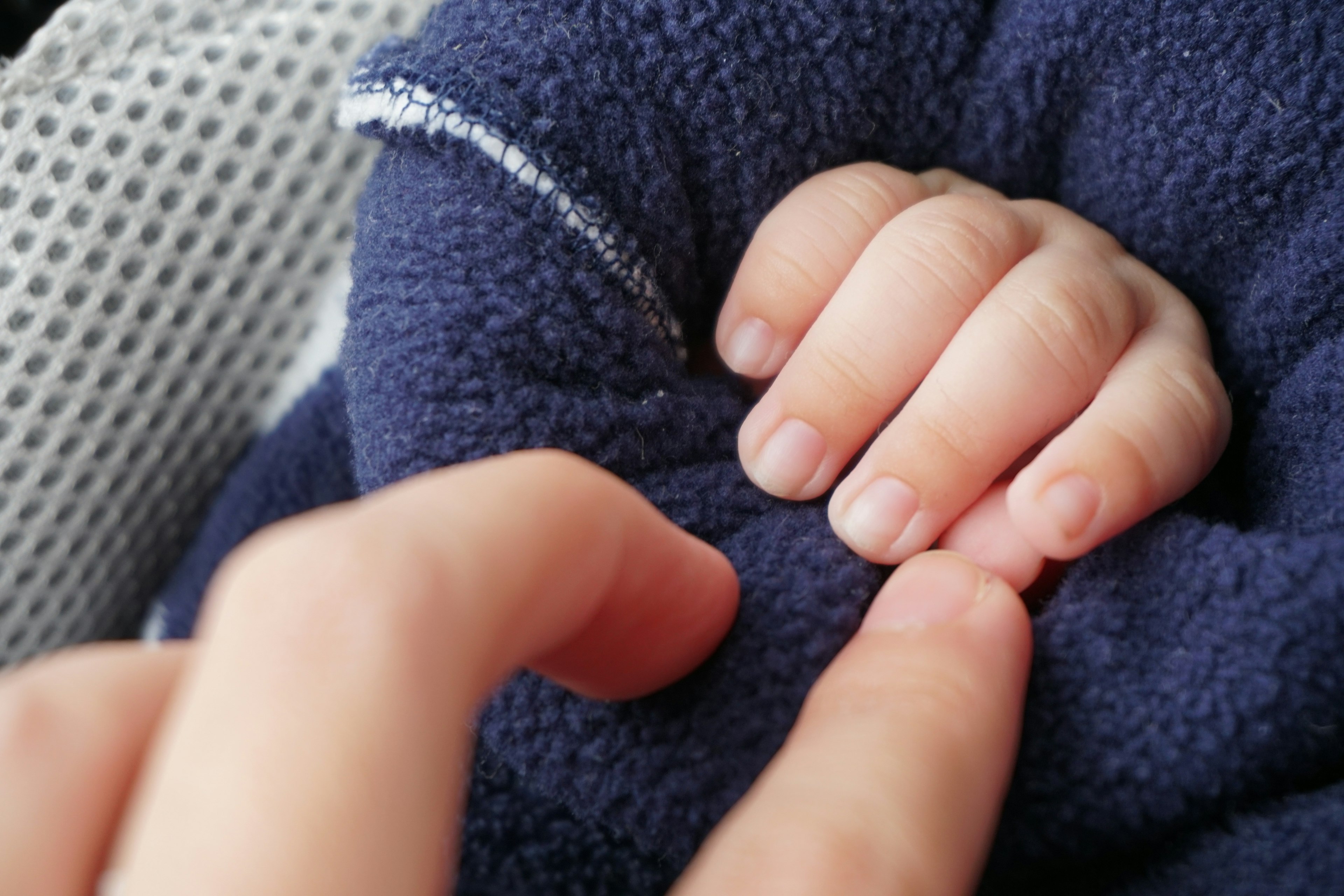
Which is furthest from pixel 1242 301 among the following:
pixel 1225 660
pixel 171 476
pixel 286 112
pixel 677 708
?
pixel 171 476

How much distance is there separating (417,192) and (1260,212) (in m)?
0.47

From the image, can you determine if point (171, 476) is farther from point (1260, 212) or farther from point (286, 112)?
point (1260, 212)

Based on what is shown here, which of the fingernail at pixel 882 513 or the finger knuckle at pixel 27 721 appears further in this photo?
the fingernail at pixel 882 513

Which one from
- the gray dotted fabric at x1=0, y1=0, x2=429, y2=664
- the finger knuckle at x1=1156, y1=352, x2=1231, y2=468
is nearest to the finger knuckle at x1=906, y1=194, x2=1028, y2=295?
the finger knuckle at x1=1156, y1=352, x2=1231, y2=468

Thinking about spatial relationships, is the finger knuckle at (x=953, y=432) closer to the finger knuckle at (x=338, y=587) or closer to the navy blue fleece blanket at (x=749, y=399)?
the navy blue fleece blanket at (x=749, y=399)

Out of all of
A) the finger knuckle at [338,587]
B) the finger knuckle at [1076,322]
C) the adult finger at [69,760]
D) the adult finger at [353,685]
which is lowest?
the adult finger at [69,760]

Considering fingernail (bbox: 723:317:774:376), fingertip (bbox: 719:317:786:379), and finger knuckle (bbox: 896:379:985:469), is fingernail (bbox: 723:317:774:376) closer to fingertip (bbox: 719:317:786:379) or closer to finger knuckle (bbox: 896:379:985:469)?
fingertip (bbox: 719:317:786:379)

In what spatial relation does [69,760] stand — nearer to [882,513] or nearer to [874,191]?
[882,513]

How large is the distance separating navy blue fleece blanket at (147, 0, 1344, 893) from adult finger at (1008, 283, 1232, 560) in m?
0.03

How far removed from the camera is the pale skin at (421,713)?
229mm

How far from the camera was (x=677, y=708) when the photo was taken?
48 centimetres

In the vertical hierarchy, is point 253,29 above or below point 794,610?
above

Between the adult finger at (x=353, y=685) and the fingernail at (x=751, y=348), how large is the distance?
275 millimetres

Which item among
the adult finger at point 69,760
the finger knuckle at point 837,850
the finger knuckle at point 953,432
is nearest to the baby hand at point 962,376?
the finger knuckle at point 953,432
